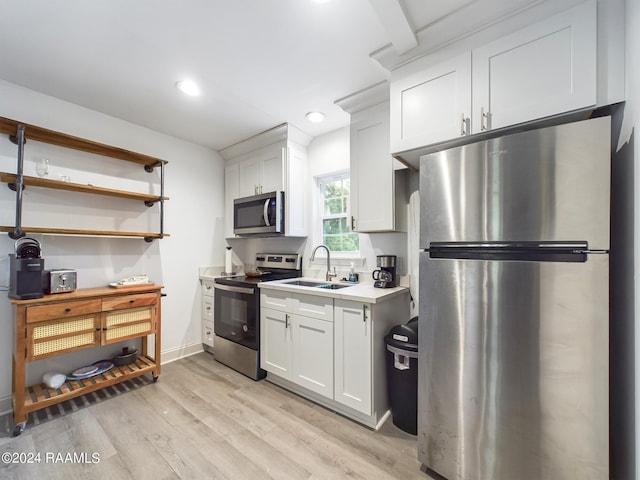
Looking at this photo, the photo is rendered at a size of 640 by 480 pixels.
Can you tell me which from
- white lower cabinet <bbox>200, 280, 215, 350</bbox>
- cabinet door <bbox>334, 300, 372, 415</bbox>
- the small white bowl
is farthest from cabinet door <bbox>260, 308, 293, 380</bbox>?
the small white bowl

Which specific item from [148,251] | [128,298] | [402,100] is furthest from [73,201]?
[402,100]

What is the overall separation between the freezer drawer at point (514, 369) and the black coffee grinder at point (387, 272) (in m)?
0.76

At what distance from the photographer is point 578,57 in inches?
46.7

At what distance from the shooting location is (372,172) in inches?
87.4

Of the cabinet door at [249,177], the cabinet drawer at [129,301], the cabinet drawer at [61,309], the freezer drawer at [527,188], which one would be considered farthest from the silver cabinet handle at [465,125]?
the cabinet drawer at [61,309]

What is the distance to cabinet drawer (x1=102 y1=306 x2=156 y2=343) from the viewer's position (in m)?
2.24

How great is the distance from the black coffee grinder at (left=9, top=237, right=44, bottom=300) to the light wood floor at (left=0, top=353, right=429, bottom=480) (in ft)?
3.13

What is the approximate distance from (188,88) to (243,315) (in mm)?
2103

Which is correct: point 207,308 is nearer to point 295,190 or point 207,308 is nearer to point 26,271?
point 26,271

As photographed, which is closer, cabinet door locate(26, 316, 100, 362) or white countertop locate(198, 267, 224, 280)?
cabinet door locate(26, 316, 100, 362)

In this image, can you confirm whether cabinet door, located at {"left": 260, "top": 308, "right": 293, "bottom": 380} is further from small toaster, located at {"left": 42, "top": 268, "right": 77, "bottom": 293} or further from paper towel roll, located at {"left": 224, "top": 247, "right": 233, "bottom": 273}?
small toaster, located at {"left": 42, "top": 268, "right": 77, "bottom": 293}

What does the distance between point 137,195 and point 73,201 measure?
501mm

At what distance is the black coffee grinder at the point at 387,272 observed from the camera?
2225mm

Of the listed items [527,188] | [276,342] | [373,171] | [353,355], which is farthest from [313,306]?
[527,188]
